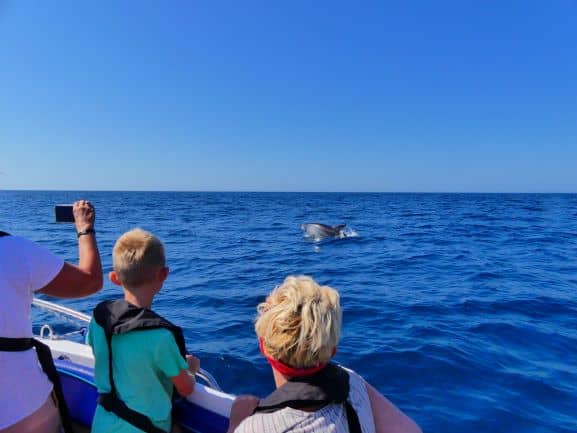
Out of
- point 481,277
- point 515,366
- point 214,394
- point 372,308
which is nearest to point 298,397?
point 214,394

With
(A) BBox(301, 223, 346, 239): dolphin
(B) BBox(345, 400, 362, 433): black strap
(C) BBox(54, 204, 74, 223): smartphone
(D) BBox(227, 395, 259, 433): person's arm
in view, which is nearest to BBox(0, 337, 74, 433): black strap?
(C) BBox(54, 204, 74, 223): smartphone

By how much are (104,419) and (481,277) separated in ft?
37.6

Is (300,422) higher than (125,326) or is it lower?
lower

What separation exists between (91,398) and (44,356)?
2.78 ft

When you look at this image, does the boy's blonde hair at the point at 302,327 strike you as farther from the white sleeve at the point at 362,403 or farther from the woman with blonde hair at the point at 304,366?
the white sleeve at the point at 362,403

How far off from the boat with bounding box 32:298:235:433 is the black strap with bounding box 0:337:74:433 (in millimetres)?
473

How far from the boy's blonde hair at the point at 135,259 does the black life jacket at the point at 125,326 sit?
0.50ft

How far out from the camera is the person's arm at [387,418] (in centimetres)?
225

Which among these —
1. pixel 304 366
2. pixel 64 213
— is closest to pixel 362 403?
pixel 304 366

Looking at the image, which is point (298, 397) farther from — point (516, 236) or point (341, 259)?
point (516, 236)

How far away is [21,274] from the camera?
208 centimetres

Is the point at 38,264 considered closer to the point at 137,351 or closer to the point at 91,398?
the point at 137,351

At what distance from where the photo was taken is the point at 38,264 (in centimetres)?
213

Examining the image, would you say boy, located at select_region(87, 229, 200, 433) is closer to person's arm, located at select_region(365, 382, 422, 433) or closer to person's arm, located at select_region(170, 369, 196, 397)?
person's arm, located at select_region(170, 369, 196, 397)
